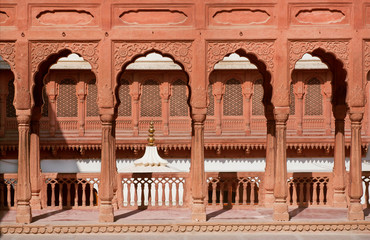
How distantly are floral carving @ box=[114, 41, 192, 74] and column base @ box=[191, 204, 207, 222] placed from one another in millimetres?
2517

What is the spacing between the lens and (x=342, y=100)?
12.1 metres

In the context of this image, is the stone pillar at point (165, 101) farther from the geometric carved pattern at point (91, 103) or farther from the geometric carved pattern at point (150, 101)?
the geometric carved pattern at point (91, 103)

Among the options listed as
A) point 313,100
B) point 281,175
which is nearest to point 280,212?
point 281,175

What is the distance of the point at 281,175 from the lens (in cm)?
1055

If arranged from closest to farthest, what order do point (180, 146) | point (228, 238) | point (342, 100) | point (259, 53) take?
point (228, 238), point (259, 53), point (342, 100), point (180, 146)

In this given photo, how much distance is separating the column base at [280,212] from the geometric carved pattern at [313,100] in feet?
35.9

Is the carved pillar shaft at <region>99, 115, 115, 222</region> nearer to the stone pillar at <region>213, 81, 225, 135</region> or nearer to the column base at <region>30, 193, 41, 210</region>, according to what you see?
the column base at <region>30, 193, 41, 210</region>

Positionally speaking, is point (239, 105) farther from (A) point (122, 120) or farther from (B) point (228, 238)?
(B) point (228, 238)

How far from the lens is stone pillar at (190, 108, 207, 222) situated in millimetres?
10453

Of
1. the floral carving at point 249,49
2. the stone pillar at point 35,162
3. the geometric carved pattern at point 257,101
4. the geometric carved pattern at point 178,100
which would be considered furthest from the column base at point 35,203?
the geometric carved pattern at point 257,101

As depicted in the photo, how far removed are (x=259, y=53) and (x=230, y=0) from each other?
1125 mm

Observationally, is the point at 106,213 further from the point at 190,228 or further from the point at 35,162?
the point at 35,162

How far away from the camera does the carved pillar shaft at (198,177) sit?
1045 centimetres

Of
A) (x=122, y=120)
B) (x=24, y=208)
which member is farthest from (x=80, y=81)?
(x=24, y=208)
